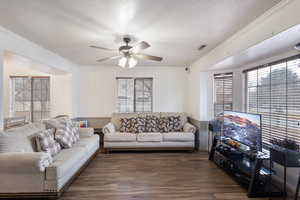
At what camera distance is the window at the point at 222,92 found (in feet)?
14.6

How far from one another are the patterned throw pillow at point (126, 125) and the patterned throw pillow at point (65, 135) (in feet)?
4.84

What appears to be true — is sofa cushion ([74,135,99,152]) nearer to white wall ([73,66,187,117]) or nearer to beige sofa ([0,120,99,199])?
beige sofa ([0,120,99,199])

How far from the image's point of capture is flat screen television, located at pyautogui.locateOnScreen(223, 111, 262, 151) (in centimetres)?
270

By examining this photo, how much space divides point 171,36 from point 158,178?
247cm

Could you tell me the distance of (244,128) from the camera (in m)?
3.02

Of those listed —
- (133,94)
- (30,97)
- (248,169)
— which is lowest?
(248,169)

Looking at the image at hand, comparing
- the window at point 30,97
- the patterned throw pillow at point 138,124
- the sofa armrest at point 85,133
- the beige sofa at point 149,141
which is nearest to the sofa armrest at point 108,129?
the beige sofa at point 149,141

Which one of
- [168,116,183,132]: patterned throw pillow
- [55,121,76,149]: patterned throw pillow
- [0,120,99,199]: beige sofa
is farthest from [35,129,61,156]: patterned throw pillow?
[168,116,183,132]: patterned throw pillow

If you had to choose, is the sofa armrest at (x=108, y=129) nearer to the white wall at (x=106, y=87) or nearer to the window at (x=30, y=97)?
the white wall at (x=106, y=87)

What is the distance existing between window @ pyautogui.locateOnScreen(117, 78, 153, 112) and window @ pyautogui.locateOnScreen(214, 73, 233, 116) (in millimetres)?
2078

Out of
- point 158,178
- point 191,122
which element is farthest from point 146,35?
point 191,122

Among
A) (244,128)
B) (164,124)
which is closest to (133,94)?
(164,124)

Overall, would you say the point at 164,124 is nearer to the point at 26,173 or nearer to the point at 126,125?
the point at 126,125

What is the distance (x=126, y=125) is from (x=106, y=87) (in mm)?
1502
